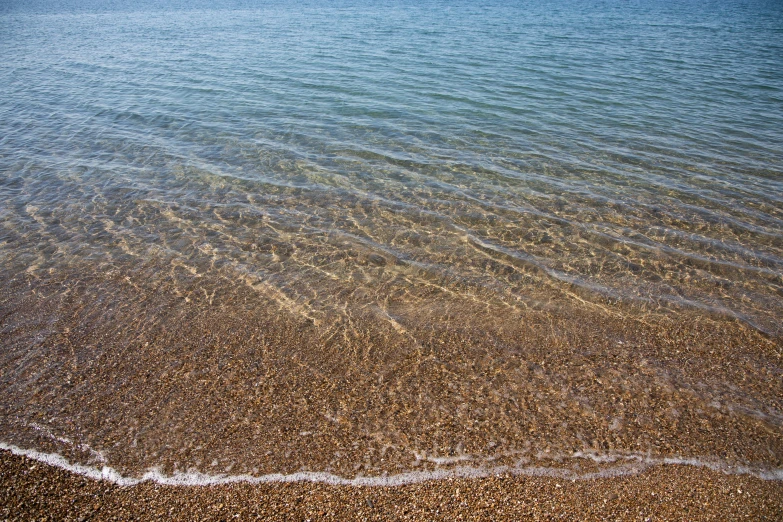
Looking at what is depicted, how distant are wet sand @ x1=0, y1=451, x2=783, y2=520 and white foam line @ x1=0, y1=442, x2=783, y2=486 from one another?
5 centimetres

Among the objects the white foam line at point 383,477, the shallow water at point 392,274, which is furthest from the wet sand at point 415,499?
the shallow water at point 392,274

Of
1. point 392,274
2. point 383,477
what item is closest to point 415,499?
point 383,477

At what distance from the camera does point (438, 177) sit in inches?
423

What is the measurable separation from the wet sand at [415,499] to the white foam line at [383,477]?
54 millimetres

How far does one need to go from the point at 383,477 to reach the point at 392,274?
3.67 m

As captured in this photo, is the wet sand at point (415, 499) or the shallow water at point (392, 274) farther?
the shallow water at point (392, 274)

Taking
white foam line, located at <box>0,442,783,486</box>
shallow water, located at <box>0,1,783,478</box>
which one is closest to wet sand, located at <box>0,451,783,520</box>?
white foam line, located at <box>0,442,783,486</box>

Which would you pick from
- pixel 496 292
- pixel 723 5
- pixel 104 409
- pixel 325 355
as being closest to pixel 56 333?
pixel 104 409

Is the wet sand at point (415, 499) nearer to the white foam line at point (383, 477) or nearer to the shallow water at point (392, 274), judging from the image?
the white foam line at point (383, 477)

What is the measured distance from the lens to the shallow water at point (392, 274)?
5.02m

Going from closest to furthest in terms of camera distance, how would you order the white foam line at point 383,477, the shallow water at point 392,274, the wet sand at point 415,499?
the wet sand at point 415,499
the white foam line at point 383,477
the shallow water at point 392,274

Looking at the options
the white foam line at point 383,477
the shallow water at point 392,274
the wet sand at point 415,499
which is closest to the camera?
the wet sand at point 415,499

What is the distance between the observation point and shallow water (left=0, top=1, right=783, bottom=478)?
16.5 feet

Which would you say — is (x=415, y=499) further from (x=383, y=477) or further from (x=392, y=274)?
(x=392, y=274)
